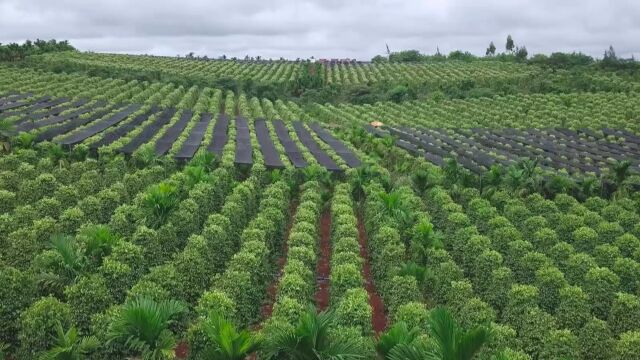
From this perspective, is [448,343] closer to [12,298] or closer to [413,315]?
[413,315]

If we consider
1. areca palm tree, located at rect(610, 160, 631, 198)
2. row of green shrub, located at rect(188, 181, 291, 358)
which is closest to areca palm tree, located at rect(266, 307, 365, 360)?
row of green shrub, located at rect(188, 181, 291, 358)

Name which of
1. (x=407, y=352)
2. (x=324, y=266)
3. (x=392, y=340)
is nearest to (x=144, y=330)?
(x=392, y=340)

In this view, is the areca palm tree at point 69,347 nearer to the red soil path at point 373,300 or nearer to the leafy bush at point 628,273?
the red soil path at point 373,300

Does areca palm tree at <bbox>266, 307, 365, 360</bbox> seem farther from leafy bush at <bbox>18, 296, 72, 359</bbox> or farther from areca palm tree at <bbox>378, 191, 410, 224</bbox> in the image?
areca palm tree at <bbox>378, 191, 410, 224</bbox>

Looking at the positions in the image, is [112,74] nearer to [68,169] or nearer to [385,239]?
[68,169]

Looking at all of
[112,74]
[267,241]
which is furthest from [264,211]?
[112,74]
